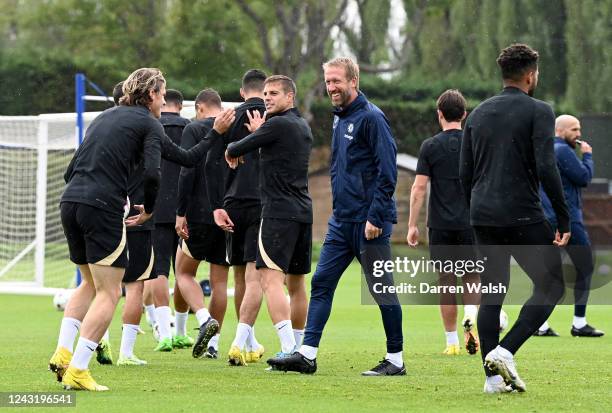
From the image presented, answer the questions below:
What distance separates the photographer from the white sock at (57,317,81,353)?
8680 millimetres

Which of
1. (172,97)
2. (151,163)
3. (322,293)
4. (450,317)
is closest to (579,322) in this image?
(450,317)

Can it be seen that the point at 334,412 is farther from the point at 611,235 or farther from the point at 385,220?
the point at 611,235

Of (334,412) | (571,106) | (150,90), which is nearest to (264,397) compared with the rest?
(334,412)

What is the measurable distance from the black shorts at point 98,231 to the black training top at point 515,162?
2.32 metres

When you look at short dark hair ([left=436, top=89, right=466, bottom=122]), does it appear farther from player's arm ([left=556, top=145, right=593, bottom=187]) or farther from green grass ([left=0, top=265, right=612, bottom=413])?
green grass ([left=0, top=265, right=612, bottom=413])

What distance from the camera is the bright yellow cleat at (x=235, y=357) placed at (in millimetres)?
9852

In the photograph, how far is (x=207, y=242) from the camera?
11.0m

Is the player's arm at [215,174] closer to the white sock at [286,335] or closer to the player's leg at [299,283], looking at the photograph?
the player's leg at [299,283]

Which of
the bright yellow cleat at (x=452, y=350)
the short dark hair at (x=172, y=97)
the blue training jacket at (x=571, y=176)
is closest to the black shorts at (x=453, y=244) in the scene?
the bright yellow cleat at (x=452, y=350)

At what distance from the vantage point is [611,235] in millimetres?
32500

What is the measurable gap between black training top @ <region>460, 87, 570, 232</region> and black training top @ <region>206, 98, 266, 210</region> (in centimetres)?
269

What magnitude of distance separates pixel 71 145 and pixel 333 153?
10.9 meters

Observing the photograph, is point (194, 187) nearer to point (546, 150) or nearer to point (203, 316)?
point (203, 316)

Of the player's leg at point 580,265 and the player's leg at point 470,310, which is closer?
Answer: the player's leg at point 470,310
